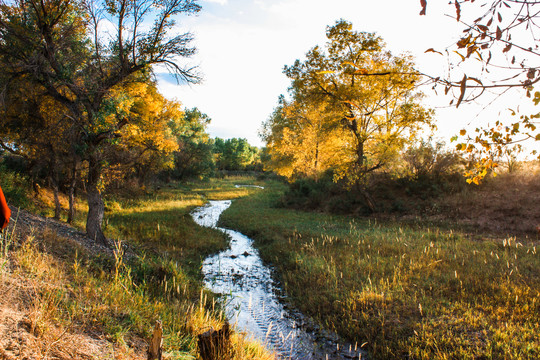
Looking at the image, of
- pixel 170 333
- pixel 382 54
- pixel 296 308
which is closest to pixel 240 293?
pixel 296 308

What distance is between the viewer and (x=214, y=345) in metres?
3.21

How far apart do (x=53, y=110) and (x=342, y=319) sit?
13671 mm

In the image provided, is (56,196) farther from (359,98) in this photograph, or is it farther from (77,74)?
(359,98)

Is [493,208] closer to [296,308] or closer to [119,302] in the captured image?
[296,308]

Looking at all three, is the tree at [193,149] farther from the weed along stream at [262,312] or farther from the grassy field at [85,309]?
the grassy field at [85,309]

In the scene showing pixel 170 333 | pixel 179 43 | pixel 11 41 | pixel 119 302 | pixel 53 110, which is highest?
pixel 179 43

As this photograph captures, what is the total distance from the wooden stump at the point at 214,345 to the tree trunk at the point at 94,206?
7.46 m

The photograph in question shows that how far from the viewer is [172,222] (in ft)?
49.0

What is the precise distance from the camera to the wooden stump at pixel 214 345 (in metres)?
3.19

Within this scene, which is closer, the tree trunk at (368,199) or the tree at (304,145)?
the tree trunk at (368,199)

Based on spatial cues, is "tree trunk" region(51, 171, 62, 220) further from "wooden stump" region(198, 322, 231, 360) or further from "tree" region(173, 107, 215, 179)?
"tree" region(173, 107, 215, 179)

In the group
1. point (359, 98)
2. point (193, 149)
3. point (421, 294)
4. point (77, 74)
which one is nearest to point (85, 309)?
point (421, 294)

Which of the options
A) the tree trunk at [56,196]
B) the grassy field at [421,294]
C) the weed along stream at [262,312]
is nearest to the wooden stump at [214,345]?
the weed along stream at [262,312]

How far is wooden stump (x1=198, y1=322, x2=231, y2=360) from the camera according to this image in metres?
3.19
